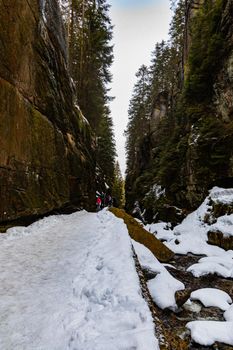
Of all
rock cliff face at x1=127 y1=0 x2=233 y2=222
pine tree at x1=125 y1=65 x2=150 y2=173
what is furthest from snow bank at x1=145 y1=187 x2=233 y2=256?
pine tree at x1=125 y1=65 x2=150 y2=173

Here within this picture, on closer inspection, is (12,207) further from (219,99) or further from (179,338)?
(219,99)

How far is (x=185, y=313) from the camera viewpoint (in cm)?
598

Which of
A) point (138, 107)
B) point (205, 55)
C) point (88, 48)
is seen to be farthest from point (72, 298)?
point (138, 107)

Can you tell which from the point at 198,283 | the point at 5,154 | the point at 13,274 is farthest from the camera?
the point at 5,154

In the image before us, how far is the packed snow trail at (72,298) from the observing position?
3.55 meters

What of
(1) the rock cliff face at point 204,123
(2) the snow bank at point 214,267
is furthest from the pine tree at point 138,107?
(2) the snow bank at point 214,267

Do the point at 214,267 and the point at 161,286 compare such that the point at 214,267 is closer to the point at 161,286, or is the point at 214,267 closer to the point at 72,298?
the point at 161,286

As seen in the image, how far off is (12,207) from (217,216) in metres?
8.67

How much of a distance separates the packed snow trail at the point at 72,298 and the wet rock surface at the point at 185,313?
556 mm

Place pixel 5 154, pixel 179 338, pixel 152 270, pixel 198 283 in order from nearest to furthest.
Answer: pixel 179 338 < pixel 152 270 < pixel 198 283 < pixel 5 154

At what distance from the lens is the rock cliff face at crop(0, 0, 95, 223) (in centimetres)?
968

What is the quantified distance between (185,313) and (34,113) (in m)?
9.70

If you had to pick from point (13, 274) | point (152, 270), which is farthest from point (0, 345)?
point (152, 270)

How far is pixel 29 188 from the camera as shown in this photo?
11.2 metres
